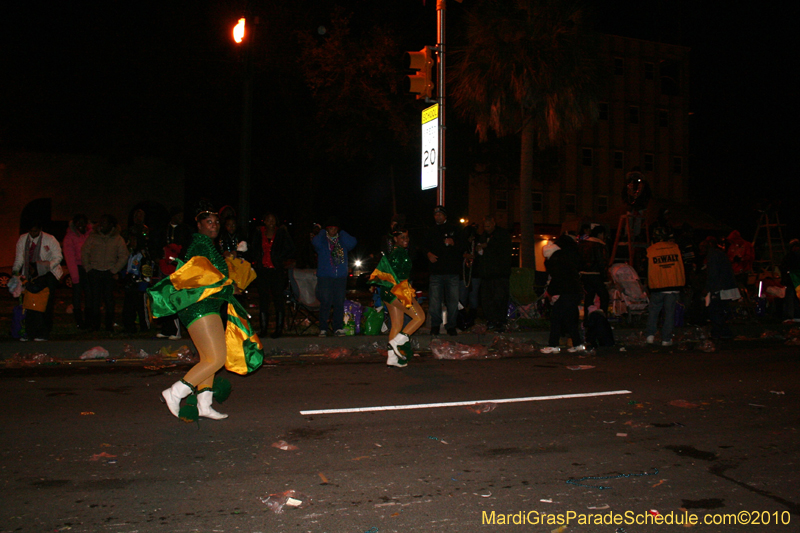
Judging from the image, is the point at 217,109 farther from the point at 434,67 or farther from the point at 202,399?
the point at 202,399

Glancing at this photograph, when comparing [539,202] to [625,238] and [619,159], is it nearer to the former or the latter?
[619,159]

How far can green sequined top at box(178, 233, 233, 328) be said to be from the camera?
5.38m

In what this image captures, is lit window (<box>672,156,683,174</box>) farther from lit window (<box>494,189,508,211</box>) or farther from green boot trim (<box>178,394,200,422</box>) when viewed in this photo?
green boot trim (<box>178,394,200,422</box>)

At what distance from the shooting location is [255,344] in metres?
5.80

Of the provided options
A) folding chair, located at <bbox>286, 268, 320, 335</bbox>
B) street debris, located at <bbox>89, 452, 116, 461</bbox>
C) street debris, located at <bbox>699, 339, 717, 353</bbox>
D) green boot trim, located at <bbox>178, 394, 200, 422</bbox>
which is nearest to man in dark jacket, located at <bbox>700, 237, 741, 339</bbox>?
street debris, located at <bbox>699, 339, 717, 353</bbox>

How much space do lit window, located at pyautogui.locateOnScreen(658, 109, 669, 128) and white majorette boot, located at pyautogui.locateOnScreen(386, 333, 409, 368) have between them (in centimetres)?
3906

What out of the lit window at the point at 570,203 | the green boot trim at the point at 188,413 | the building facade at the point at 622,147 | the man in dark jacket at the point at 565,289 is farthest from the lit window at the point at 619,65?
the green boot trim at the point at 188,413

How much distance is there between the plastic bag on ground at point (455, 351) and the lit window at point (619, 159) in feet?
112

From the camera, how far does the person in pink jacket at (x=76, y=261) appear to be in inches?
439

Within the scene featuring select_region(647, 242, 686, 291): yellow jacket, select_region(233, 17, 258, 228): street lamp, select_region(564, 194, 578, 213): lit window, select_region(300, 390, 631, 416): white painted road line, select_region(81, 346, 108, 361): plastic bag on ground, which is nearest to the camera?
select_region(300, 390, 631, 416): white painted road line

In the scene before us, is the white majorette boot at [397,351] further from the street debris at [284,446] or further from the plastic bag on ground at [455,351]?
the street debris at [284,446]

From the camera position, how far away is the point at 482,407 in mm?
6293

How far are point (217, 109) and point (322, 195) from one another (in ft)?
58.6

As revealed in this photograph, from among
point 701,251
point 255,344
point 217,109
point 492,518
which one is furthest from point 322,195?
point 492,518
